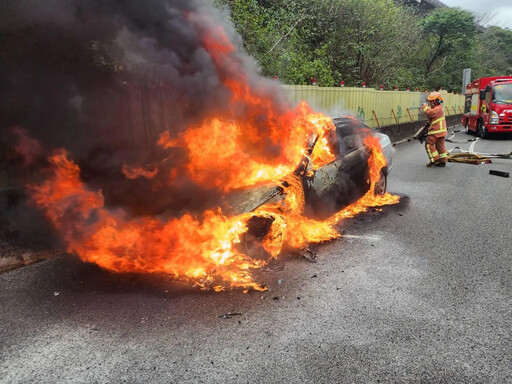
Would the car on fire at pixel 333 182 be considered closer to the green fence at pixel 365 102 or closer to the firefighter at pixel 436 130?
the green fence at pixel 365 102

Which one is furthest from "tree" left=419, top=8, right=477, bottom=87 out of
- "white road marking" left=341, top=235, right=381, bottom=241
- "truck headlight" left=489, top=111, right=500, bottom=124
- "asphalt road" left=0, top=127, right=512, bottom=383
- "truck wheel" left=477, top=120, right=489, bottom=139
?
"asphalt road" left=0, top=127, right=512, bottom=383

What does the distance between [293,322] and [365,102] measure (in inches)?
544

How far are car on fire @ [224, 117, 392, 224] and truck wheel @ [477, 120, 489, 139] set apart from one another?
40.2 ft

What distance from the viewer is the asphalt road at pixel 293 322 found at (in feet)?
8.78

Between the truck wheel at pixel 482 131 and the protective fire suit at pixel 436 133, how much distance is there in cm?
772

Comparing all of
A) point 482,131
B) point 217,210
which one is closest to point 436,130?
point 217,210

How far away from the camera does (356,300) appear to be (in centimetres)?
358

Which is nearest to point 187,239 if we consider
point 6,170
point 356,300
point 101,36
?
point 356,300

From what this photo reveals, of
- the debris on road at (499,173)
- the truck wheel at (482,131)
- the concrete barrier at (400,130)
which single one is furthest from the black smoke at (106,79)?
the truck wheel at (482,131)

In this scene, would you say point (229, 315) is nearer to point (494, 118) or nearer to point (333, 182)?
point (333, 182)

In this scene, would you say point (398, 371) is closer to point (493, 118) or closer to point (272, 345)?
point (272, 345)

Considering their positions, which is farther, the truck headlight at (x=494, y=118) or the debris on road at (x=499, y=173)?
the truck headlight at (x=494, y=118)

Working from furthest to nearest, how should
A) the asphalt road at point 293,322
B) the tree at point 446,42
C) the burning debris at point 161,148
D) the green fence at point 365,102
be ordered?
the tree at point 446,42 < the green fence at point 365,102 < the burning debris at point 161,148 < the asphalt road at point 293,322

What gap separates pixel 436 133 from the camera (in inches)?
387
